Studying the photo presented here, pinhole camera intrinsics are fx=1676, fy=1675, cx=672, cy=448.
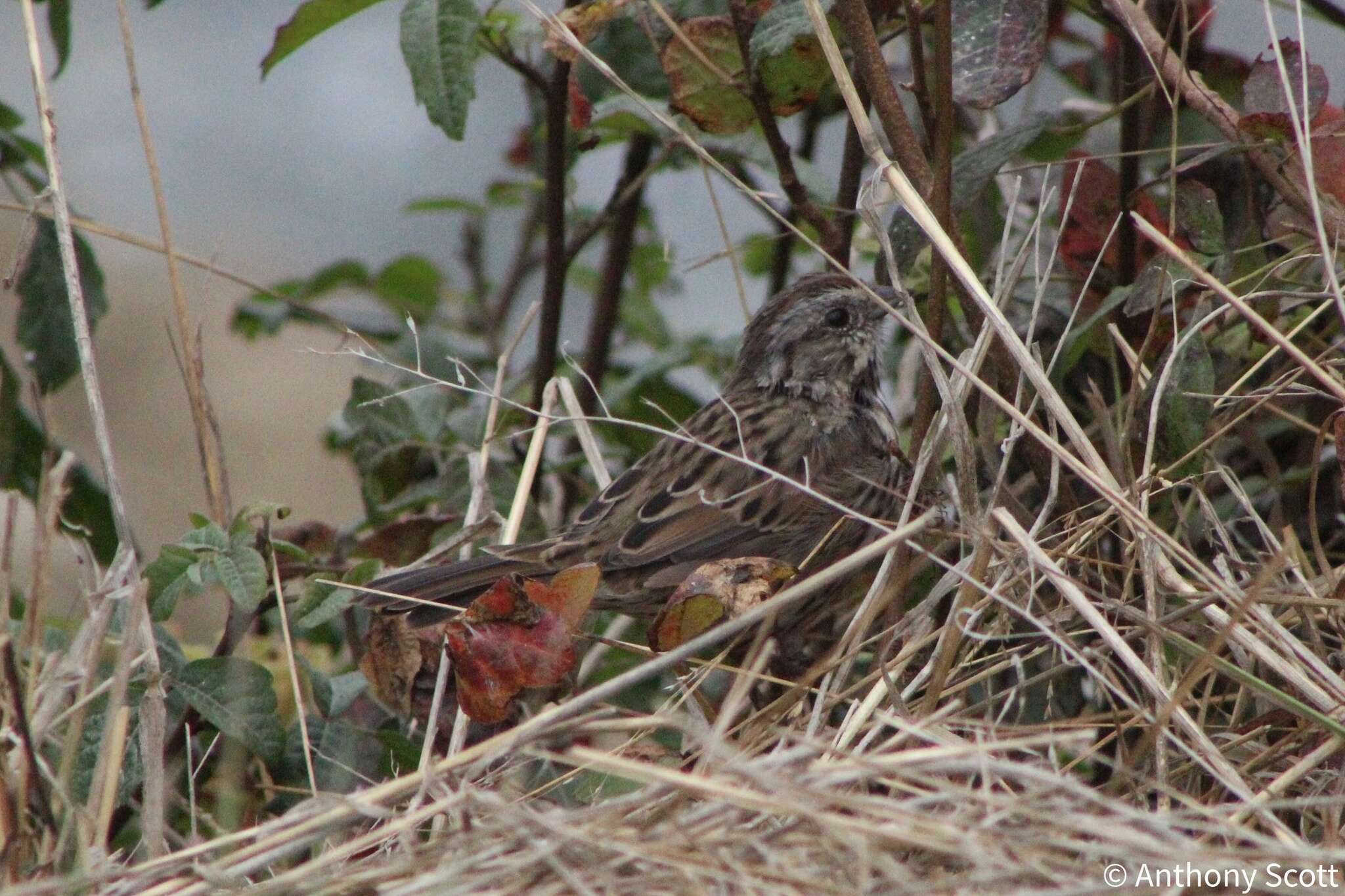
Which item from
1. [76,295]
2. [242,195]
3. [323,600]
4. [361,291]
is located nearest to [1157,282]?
[323,600]

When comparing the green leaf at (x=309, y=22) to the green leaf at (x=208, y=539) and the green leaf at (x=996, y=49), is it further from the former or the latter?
the green leaf at (x=996, y=49)

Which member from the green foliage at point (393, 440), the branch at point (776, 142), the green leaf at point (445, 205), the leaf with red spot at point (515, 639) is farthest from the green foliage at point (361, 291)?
the leaf with red spot at point (515, 639)

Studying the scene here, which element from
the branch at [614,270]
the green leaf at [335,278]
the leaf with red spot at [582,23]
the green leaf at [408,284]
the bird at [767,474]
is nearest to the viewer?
the leaf with red spot at [582,23]

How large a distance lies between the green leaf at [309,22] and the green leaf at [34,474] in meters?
0.87

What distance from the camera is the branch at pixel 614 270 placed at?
3824mm

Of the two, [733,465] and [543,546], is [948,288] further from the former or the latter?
[543,546]

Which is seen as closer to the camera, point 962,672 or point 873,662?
point 962,672

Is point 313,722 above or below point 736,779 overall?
below

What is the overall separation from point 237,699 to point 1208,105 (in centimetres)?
189

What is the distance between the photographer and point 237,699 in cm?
277

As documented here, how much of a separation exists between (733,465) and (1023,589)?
97cm

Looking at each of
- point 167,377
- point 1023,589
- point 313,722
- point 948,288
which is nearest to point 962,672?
point 1023,589

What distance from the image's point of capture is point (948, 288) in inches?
132

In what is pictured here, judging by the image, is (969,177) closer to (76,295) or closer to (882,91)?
(882,91)
